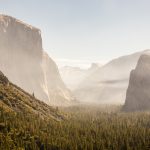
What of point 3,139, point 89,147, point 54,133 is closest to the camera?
point 3,139

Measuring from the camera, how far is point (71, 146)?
499 ft

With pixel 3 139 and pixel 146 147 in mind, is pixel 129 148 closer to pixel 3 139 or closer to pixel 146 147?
pixel 146 147

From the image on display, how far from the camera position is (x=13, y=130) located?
15762 centimetres

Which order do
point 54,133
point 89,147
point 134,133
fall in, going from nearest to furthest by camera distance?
point 89,147
point 54,133
point 134,133

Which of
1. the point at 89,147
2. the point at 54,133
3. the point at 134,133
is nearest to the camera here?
the point at 89,147

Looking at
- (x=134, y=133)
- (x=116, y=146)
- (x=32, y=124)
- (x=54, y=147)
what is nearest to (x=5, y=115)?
(x=32, y=124)

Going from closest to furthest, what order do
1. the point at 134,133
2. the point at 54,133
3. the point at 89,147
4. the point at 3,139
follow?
1. the point at 3,139
2. the point at 89,147
3. the point at 54,133
4. the point at 134,133

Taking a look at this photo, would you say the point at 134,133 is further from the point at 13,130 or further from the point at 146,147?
the point at 13,130

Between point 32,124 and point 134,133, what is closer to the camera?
point 32,124

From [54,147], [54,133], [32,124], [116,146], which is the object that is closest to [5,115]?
[32,124]

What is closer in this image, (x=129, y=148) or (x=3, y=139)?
(x=3, y=139)

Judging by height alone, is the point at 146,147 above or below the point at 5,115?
below

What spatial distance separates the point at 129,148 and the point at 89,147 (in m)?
18.8

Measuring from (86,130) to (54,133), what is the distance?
2808cm
